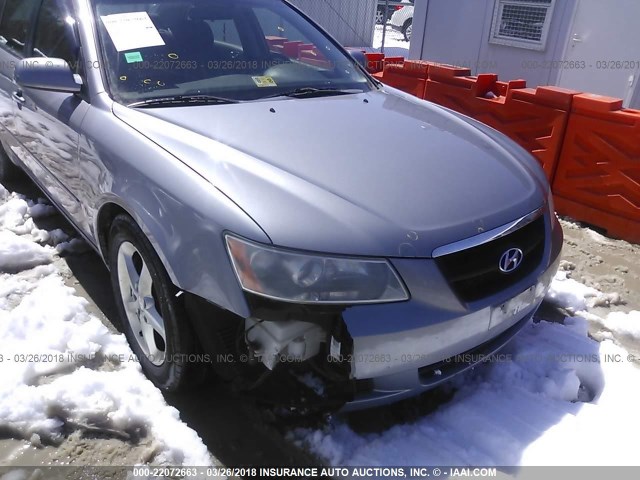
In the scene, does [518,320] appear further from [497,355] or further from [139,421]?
[139,421]

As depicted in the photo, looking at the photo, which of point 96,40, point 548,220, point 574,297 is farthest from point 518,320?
point 96,40

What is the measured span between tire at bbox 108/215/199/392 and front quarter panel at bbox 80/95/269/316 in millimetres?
101

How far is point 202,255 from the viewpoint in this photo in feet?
6.02

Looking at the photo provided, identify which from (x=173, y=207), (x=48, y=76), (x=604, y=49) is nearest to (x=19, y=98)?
(x=48, y=76)

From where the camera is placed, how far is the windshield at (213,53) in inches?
99.8

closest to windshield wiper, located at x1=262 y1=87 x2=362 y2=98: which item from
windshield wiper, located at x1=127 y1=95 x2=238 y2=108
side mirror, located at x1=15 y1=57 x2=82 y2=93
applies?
windshield wiper, located at x1=127 y1=95 x2=238 y2=108

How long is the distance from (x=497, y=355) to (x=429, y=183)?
96 centimetres

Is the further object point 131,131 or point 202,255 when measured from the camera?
point 131,131

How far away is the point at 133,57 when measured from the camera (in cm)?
255

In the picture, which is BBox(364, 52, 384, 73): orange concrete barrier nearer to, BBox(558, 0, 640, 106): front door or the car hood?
BBox(558, 0, 640, 106): front door

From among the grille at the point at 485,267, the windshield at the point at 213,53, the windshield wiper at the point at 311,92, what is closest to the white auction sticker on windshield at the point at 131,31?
the windshield at the point at 213,53

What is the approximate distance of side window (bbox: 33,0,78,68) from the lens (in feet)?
8.81

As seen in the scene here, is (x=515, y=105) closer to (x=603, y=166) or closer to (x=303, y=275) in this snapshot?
(x=603, y=166)

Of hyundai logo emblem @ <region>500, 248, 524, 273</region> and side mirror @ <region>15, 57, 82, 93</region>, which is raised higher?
side mirror @ <region>15, 57, 82, 93</region>
